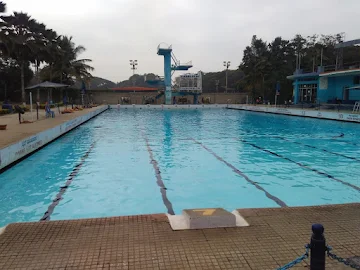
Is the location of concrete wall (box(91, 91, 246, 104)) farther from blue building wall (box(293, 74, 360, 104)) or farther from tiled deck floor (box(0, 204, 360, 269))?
tiled deck floor (box(0, 204, 360, 269))

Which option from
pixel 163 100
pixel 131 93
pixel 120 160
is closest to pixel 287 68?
pixel 163 100

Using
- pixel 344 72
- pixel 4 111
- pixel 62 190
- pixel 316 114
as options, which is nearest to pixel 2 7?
pixel 4 111

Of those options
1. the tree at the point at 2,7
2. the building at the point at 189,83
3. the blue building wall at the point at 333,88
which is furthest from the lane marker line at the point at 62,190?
the building at the point at 189,83

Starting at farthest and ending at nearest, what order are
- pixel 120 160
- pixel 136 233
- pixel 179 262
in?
pixel 120 160 → pixel 136 233 → pixel 179 262

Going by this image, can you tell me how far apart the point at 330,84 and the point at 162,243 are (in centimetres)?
3164

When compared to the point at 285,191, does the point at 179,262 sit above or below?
above

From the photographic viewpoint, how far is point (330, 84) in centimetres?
3045

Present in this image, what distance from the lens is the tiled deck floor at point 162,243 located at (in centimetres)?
284

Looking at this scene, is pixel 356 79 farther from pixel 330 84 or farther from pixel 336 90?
pixel 330 84

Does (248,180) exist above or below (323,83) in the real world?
below

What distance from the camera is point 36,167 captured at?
8734 mm

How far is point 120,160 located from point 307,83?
29.1 m

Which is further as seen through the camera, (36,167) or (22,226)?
(36,167)

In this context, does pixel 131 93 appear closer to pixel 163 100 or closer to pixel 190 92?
pixel 163 100
